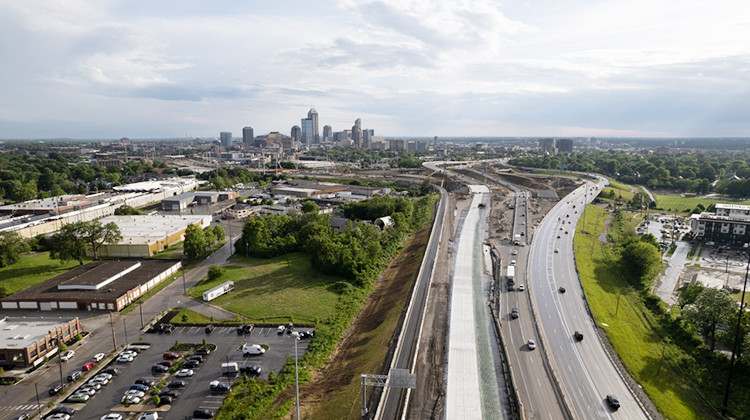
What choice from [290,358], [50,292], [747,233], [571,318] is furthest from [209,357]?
[747,233]

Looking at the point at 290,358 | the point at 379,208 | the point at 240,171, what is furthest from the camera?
the point at 240,171

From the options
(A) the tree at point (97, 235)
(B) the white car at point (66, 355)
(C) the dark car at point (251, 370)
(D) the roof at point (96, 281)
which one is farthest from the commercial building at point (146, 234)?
(C) the dark car at point (251, 370)

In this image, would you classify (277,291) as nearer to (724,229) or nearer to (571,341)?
(571,341)

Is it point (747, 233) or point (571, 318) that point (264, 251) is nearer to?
point (571, 318)

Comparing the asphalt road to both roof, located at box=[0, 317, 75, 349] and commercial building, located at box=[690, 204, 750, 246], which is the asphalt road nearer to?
roof, located at box=[0, 317, 75, 349]

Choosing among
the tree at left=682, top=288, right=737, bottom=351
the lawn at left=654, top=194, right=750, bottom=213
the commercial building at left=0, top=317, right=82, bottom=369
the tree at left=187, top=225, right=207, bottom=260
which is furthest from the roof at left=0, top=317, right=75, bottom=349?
the lawn at left=654, top=194, right=750, bottom=213

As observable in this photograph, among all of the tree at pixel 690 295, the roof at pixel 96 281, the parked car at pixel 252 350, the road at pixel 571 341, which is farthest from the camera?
the tree at pixel 690 295

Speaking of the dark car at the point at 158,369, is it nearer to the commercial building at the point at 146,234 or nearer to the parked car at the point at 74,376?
the parked car at the point at 74,376
